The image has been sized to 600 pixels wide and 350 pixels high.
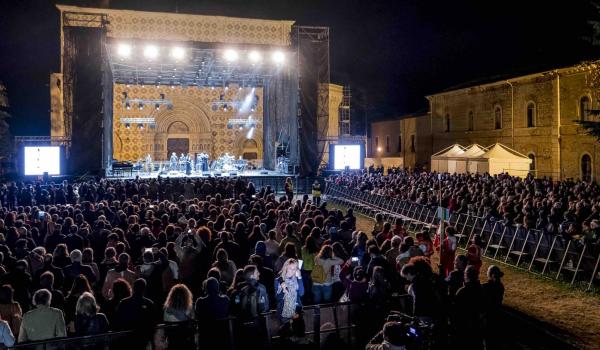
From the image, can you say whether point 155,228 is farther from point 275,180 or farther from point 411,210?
point 275,180

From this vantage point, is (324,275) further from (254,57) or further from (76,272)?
(254,57)

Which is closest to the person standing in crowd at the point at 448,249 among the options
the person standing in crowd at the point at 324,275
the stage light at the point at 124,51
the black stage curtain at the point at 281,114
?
the person standing in crowd at the point at 324,275

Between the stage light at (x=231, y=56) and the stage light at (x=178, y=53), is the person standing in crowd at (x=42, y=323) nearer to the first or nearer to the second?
the stage light at (x=178, y=53)

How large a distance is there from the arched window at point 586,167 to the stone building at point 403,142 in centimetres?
1474

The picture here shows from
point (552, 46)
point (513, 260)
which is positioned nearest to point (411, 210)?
point (513, 260)

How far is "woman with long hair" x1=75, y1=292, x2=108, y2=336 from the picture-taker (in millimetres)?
4863

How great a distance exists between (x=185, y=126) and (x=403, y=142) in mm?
19300

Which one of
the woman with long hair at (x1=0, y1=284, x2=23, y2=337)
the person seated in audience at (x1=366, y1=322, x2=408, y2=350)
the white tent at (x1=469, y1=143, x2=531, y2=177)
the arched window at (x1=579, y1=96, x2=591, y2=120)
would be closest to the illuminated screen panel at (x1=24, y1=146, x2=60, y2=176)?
the woman with long hair at (x1=0, y1=284, x2=23, y2=337)

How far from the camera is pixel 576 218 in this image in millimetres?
11383

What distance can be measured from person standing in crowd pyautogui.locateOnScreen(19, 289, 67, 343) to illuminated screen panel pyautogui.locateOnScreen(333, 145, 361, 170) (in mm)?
21635

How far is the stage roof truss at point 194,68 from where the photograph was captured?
24.3 metres

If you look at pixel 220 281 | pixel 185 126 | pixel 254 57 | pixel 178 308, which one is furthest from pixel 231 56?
pixel 178 308

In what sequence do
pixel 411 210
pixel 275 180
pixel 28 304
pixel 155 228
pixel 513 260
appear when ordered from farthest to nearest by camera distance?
pixel 275 180 → pixel 411 210 → pixel 513 260 → pixel 155 228 → pixel 28 304

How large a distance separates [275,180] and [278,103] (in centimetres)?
644
